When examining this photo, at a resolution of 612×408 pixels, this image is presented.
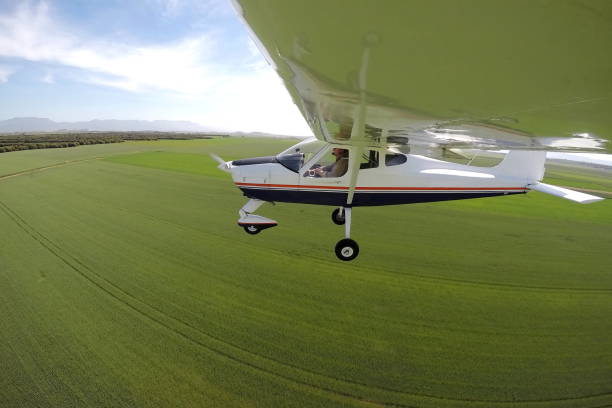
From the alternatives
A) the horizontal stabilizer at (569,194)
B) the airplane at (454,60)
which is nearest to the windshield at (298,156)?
the airplane at (454,60)

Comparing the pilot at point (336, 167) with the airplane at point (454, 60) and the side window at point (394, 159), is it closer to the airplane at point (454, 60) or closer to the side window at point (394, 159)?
the side window at point (394, 159)

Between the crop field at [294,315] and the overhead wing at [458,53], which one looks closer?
the overhead wing at [458,53]

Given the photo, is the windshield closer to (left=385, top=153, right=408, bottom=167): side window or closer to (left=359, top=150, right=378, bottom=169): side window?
(left=359, top=150, right=378, bottom=169): side window

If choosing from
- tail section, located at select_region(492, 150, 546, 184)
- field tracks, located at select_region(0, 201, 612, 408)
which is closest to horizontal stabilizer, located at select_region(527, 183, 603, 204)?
tail section, located at select_region(492, 150, 546, 184)

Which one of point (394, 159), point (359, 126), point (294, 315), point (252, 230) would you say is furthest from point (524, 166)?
point (252, 230)

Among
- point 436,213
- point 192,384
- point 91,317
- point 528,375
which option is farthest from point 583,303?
point 91,317

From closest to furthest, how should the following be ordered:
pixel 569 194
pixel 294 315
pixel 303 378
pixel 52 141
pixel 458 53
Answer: pixel 458 53, pixel 303 378, pixel 294 315, pixel 569 194, pixel 52 141

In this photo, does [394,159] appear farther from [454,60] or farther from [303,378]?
[454,60]
